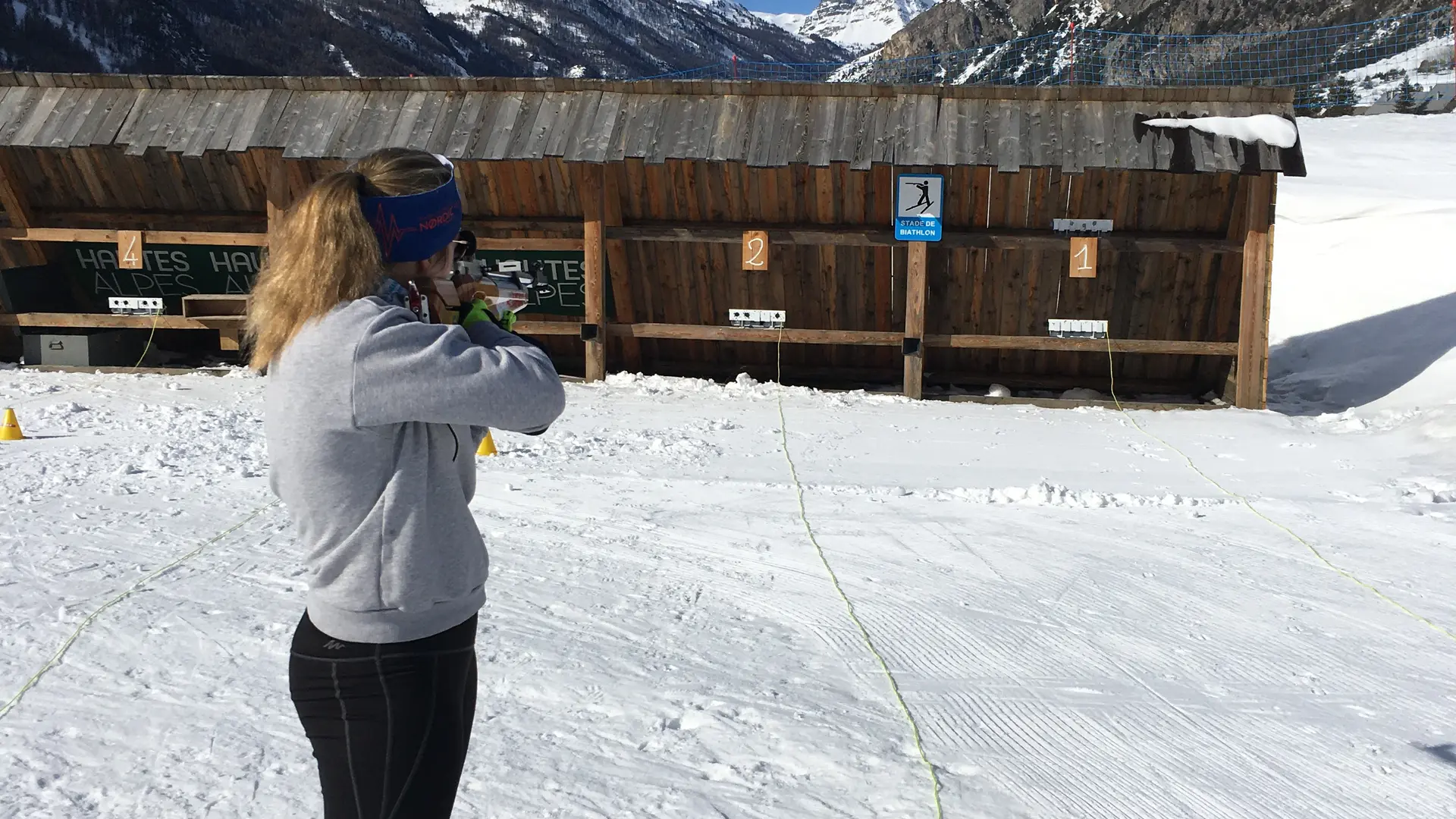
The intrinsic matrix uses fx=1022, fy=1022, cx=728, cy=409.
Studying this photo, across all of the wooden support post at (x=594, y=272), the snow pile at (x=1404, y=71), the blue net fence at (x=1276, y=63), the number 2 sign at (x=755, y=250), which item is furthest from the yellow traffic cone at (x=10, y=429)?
the snow pile at (x=1404, y=71)

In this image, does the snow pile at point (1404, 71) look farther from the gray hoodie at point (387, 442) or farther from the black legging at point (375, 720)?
the black legging at point (375, 720)

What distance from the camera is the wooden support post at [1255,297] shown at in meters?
10.1

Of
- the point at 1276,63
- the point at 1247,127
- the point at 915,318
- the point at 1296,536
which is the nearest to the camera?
the point at 1296,536

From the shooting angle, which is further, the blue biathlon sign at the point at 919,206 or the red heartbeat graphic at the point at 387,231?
the blue biathlon sign at the point at 919,206

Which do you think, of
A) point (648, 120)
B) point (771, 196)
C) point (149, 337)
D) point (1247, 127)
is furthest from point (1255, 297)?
point (149, 337)

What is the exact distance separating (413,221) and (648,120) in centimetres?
892

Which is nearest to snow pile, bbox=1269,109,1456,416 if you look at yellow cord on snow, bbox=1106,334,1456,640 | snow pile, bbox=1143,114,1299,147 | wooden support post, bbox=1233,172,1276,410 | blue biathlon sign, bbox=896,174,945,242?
wooden support post, bbox=1233,172,1276,410

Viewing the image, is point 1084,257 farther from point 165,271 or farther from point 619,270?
point 165,271

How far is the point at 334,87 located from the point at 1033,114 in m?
7.38

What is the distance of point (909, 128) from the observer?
10.3 m

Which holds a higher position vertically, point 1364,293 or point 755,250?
point 755,250

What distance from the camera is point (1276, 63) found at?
54.3m

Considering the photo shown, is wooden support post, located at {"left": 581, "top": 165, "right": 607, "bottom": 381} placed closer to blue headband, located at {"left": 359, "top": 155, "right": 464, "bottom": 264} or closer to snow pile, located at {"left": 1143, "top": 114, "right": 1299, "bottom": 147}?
snow pile, located at {"left": 1143, "top": 114, "right": 1299, "bottom": 147}

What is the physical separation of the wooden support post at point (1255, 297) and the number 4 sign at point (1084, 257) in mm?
1458
